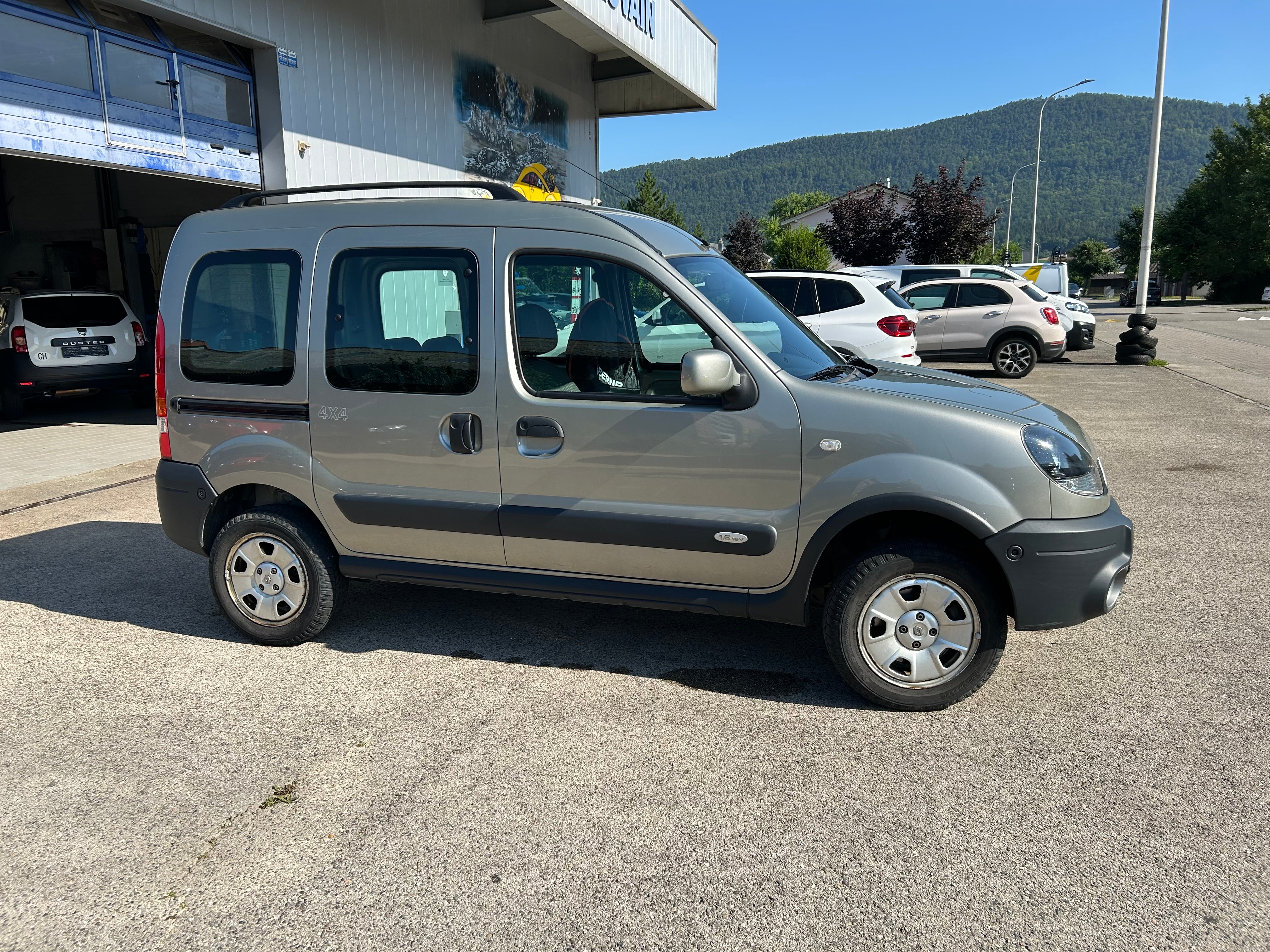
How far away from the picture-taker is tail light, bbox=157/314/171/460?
4.43 meters

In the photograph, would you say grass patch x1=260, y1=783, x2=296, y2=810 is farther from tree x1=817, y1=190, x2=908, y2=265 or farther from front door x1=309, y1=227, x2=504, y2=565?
tree x1=817, y1=190, x2=908, y2=265

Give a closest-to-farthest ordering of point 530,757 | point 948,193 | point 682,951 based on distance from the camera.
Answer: point 682,951 < point 530,757 < point 948,193

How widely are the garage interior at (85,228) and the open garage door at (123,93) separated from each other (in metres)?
10.1

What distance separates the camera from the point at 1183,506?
6.75 m

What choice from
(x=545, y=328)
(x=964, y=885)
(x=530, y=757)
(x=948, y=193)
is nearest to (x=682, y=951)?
(x=964, y=885)

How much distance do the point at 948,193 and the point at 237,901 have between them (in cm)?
3536

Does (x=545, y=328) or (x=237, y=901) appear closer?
(x=237, y=901)

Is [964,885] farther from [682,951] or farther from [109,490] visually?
[109,490]

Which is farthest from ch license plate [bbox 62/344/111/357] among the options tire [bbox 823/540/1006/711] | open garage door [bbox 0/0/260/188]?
tire [bbox 823/540/1006/711]

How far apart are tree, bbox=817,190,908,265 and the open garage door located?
28649 millimetres

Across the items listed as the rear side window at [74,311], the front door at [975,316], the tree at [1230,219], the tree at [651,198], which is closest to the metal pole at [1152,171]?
the front door at [975,316]

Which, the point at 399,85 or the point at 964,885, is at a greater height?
the point at 399,85

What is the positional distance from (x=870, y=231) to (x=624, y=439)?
1351 inches

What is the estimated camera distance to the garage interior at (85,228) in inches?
778
